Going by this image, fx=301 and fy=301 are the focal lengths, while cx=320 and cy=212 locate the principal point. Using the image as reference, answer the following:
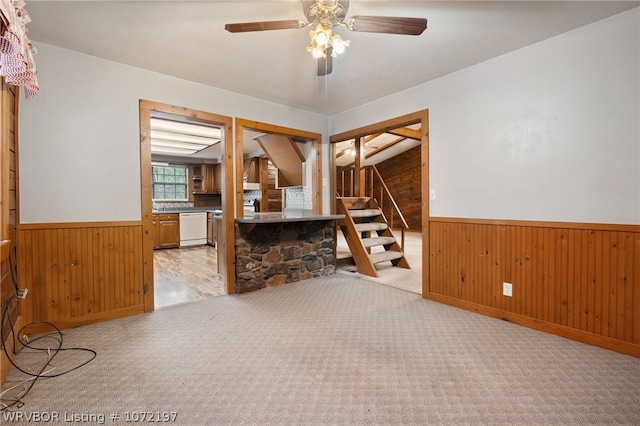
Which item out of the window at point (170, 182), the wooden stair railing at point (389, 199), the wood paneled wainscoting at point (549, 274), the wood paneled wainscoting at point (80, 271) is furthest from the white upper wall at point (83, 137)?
the window at point (170, 182)

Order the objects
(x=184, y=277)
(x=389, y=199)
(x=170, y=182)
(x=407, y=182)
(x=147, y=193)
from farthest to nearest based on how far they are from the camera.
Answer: (x=407, y=182) → (x=389, y=199) → (x=170, y=182) → (x=184, y=277) → (x=147, y=193)

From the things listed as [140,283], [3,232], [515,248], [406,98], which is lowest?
[140,283]

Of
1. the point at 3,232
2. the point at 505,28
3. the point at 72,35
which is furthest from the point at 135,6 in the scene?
the point at 505,28

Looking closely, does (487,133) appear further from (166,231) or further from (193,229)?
(166,231)

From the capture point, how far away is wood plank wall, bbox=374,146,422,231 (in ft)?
30.8

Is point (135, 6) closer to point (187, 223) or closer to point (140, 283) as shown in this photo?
point (140, 283)

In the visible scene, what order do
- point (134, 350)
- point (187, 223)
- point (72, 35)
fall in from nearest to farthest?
point (134, 350) < point (72, 35) < point (187, 223)

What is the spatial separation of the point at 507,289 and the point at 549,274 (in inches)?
14.2

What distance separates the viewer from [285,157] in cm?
521

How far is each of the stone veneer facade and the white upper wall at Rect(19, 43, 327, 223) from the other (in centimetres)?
122

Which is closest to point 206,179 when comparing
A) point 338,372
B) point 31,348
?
point 31,348

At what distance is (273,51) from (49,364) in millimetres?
2831

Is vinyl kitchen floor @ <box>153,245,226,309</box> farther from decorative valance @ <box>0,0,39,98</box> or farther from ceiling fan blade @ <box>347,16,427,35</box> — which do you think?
ceiling fan blade @ <box>347,16,427,35</box>

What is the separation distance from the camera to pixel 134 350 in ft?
7.18
